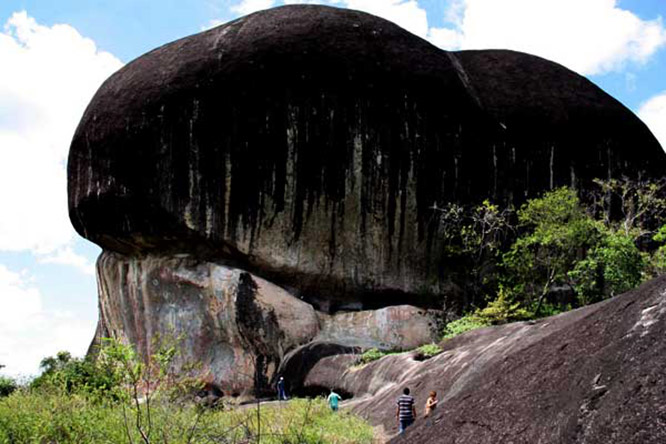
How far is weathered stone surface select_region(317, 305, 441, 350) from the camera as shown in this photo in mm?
20594

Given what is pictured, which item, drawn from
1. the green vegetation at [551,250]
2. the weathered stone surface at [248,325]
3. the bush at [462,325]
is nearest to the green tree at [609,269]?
the green vegetation at [551,250]

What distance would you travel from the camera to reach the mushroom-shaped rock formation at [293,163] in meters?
21.6

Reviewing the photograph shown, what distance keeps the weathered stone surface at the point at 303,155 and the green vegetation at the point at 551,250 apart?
0.84 meters

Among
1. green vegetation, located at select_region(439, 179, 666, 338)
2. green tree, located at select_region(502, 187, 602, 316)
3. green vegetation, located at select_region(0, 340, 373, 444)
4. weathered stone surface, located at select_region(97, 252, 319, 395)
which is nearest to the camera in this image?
green vegetation, located at select_region(0, 340, 373, 444)

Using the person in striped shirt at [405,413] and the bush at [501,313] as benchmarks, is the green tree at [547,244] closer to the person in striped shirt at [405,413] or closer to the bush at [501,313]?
the bush at [501,313]

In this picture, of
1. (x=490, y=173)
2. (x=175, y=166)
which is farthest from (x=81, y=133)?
(x=490, y=173)

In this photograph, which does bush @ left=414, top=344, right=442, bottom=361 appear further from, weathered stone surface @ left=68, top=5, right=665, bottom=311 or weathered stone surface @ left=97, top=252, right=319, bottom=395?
weathered stone surface @ left=68, top=5, right=665, bottom=311

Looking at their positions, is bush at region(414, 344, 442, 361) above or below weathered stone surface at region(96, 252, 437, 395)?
below

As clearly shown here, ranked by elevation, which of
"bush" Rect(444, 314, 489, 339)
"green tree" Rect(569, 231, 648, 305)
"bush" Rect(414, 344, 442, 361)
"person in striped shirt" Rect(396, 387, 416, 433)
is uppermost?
"green tree" Rect(569, 231, 648, 305)

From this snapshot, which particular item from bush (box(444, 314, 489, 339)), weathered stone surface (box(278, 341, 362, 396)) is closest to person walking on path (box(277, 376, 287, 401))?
weathered stone surface (box(278, 341, 362, 396))

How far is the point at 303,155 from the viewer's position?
71.5 ft

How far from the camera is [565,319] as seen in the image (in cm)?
1196

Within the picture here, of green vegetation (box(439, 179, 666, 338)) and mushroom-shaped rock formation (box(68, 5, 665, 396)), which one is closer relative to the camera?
green vegetation (box(439, 179, 666, 338))

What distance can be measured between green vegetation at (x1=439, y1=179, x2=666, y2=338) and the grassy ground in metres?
9.70
